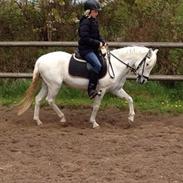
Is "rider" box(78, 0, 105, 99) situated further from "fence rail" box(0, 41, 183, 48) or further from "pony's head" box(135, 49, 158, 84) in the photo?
"fence rail" box(0, 41, 183, 48)

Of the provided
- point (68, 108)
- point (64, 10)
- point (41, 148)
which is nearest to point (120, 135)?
point (41, 148)

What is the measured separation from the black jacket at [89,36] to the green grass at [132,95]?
187 cm

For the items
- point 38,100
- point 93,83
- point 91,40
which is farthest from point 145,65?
point 38,100

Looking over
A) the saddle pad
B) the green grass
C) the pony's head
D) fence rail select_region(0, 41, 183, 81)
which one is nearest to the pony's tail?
the saddle pad

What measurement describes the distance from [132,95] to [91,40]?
2.84m

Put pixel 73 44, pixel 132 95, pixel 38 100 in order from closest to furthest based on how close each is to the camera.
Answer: pixel 38 100, pixel 73 44, pixel 132 95

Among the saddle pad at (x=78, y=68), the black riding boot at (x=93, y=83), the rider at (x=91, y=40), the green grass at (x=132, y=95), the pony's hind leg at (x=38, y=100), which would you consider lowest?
the green grass at (x=132, y=95)

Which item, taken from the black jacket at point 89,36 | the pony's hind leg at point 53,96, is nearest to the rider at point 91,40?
the black jacket at point 89,36

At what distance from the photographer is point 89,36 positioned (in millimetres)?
10359

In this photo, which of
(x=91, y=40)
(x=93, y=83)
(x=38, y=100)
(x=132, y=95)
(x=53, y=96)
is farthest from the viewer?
(x=132, y=95)

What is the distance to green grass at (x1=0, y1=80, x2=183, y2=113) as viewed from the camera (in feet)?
39.6

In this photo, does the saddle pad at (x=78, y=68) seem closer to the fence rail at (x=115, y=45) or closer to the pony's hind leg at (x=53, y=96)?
the pony's hind leg at (x=53, y=96)

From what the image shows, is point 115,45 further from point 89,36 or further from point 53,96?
point 53,96

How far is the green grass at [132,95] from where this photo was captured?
12.1m
